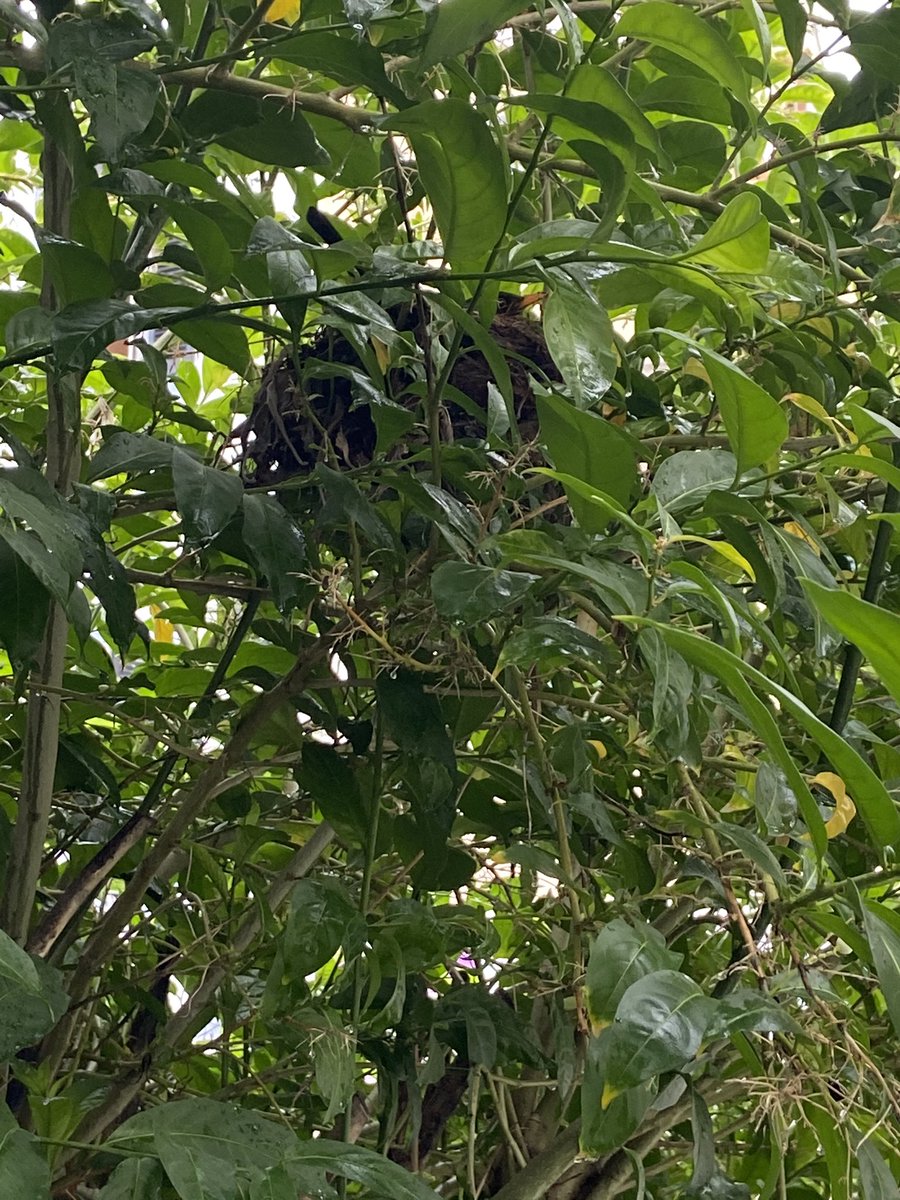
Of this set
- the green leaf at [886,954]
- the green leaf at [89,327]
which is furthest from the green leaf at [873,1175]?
the green leaf at [89,327]

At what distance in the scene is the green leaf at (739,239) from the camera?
0.40m

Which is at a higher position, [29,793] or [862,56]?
[862,56]

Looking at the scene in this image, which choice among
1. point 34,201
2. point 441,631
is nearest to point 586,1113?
point 441,631

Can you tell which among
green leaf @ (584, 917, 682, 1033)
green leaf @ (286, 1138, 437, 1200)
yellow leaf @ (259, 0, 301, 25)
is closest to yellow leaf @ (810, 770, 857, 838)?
green leaf @ (584, 917, 682, 1033)

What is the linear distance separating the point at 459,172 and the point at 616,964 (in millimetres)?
283

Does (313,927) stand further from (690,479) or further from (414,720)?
(690,479)

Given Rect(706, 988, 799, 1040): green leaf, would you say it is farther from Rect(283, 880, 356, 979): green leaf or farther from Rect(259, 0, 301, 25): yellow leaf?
Rect(259, 0, 301, 25): yellow leaf

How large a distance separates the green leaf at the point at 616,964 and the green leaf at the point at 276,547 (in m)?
0.19

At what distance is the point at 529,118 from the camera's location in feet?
2.05

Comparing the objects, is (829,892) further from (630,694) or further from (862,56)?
(862,56)

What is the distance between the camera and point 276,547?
50 cm

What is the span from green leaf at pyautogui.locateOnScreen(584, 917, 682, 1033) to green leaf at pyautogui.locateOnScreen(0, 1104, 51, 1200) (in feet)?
0.60

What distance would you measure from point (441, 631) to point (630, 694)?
0.10 metres

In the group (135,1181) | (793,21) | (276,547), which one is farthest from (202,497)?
(793,21)
